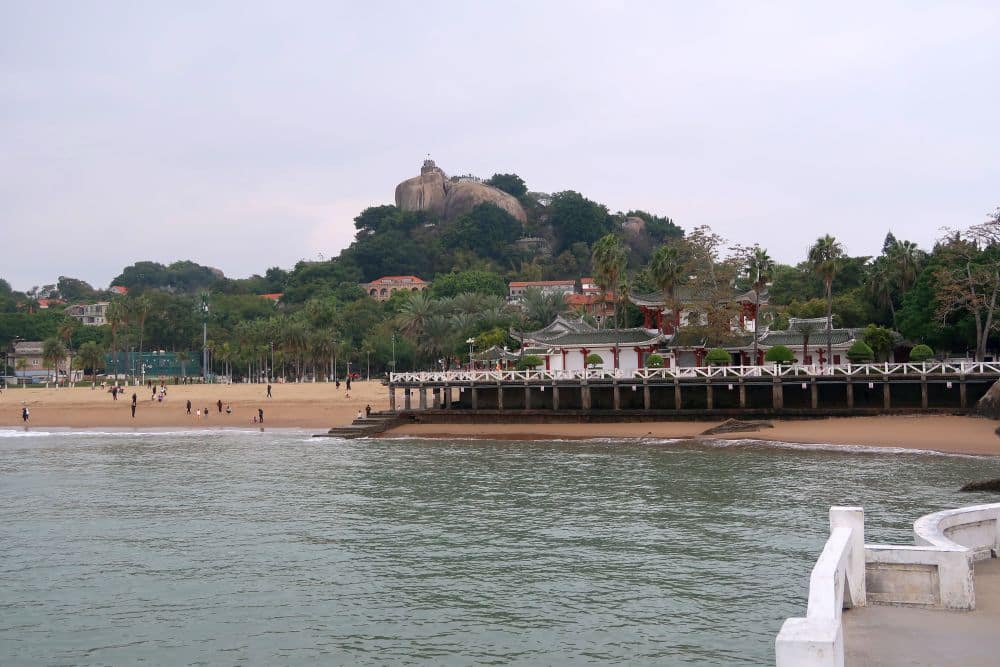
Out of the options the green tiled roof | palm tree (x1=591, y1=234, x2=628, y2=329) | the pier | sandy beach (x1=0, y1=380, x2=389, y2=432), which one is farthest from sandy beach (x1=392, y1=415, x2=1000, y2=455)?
palm tree (x1=591, y1=234, x2=628, y2=329)

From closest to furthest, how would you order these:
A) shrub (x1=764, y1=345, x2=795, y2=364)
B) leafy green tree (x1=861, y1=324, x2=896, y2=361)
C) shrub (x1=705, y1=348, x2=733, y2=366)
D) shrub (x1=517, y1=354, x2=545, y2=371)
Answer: shrub (x1=705, y1=348, x2=733, y2=366)
shrub (x1=764, y1=345, x2=795, y2=364)
leafy green tree (x1=861, y1=324, x2=896, y2=361)
shrub (x1=517, y1=354, x2=545, y2=371)

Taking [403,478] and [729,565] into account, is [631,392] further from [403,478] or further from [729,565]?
[729,565]

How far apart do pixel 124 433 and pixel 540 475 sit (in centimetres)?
3759

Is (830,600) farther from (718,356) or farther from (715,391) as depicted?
(718,356)

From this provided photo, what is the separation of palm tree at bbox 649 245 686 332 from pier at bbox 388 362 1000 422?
36.9 ft

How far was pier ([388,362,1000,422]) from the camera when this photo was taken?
5416 cm

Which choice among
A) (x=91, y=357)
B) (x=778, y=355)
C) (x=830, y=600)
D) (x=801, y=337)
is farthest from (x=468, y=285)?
(x=830, y=600)

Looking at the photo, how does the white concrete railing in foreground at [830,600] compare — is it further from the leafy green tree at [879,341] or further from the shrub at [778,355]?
the leafy green tree at [879,341]

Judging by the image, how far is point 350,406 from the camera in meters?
75.6

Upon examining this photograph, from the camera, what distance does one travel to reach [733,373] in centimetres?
5728

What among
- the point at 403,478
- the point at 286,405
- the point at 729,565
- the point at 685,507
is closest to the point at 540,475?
the point at 403,478

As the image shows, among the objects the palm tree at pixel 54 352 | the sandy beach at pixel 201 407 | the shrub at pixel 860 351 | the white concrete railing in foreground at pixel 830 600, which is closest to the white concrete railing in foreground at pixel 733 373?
the shrub at pixel 860 351

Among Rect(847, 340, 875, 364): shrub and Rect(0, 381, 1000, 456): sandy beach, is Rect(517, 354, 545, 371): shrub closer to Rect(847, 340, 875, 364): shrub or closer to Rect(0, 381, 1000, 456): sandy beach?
Rect(0, 381, 1000, 456): sandy beach

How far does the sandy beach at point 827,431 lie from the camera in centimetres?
4538
